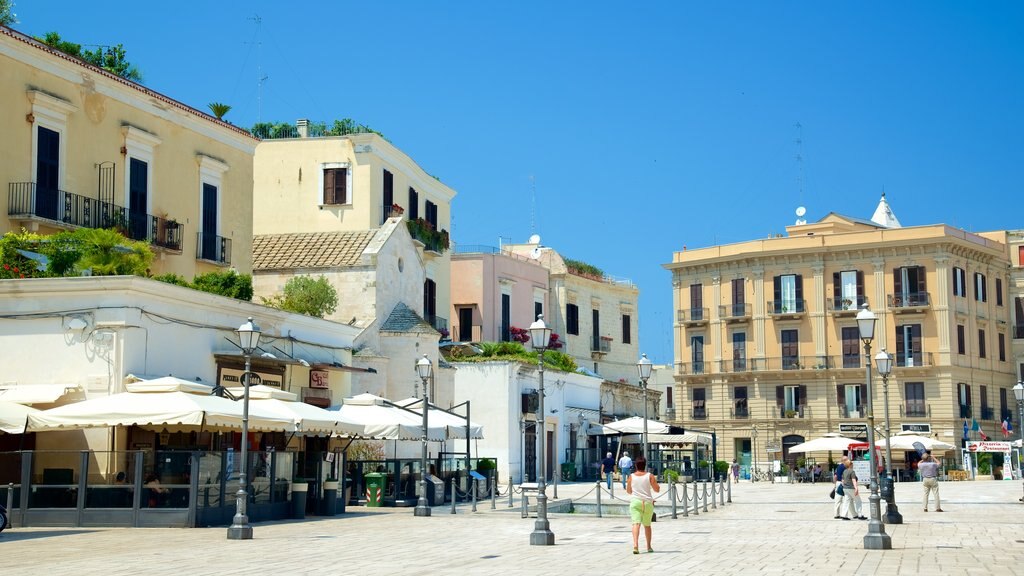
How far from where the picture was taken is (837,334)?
68.1m

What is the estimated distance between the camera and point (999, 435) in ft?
224

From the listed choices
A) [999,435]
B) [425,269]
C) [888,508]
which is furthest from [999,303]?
A: [888,508]

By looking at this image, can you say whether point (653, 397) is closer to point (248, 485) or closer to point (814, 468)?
point (814, 468)

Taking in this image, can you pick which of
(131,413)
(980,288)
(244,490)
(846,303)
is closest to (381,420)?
(131,413)

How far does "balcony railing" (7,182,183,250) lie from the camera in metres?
27.5

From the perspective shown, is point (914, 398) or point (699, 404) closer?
point (914, 398)

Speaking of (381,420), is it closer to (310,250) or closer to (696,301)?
(310,250)

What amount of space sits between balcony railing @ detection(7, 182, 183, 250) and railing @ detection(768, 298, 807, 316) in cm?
4434

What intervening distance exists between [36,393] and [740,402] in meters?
53.0

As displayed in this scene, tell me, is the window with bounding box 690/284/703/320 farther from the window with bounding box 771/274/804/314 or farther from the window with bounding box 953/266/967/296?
the window with bounding box 953/266/967/296

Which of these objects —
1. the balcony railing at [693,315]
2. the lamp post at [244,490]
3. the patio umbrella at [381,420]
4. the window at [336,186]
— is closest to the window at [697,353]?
the balcony railing at [693,315]

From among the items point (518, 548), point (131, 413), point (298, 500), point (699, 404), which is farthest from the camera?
point (699, 404)

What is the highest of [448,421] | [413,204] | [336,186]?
[413,204]

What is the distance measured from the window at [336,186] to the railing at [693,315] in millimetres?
Answer: 34524
